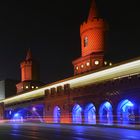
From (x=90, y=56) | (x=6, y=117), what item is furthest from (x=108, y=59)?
(x=6, y=117)

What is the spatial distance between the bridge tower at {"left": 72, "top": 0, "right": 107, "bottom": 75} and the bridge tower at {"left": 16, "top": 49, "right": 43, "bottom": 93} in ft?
69.8

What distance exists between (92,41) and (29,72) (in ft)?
81.1

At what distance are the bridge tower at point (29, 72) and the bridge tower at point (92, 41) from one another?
21.3m

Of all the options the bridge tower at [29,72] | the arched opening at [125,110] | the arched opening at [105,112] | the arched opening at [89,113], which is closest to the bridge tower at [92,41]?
the arched opening at [89,113]

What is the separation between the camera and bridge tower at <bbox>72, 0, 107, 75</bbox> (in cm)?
4872

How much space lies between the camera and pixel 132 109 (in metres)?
33.6

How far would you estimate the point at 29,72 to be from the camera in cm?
7088

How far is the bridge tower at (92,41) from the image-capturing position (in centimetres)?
4872

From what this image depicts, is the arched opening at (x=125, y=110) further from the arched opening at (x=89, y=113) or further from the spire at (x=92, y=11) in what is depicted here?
the spire at (x=92, y=11)

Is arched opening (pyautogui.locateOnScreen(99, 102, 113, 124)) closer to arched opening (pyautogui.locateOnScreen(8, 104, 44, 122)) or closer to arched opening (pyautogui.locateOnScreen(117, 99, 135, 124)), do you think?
arched opening (pyautogui.locateOnScreen(117, 99, 135, 124))

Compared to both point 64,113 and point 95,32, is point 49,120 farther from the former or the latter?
point 95,32

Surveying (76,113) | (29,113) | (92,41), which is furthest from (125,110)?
(29,113)

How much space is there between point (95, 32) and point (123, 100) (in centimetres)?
1715

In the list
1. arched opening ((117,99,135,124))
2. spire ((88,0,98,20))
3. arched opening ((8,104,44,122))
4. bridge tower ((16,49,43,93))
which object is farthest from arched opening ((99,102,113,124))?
bridge tower ((16,49,43,93))
